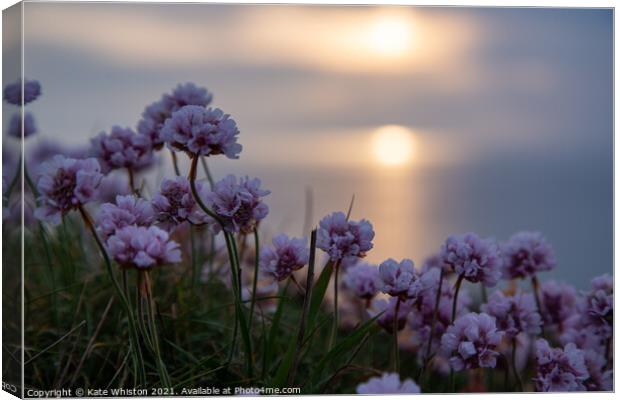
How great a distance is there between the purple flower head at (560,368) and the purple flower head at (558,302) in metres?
0.29

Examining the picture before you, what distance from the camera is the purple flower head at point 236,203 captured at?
1649 mm

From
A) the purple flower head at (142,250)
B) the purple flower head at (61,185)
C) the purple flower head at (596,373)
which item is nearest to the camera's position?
the purple flower head at (142,250)


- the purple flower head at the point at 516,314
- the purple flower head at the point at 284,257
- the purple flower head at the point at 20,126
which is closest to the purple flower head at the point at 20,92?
the purple flower head at the point at 20,126

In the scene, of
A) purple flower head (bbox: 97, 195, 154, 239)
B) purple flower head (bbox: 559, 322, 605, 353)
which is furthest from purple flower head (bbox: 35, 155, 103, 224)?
purple flower head (bbox: 559, 322, 605, 353)

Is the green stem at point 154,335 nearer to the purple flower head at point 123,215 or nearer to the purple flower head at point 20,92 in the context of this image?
the purple flower head at point 123,215

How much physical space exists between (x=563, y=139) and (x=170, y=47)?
860 mm

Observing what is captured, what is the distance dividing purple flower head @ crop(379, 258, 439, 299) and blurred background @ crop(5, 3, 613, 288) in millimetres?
321

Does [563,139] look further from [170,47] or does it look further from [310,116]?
[170,47]

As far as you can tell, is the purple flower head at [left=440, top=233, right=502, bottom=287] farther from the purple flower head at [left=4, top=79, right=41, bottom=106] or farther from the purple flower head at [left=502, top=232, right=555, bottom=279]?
the purple flower head at [left=4, top=79, right=41, bottom=106]

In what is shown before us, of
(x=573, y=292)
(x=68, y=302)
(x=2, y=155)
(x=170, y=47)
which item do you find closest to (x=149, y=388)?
(x=68, y=302)

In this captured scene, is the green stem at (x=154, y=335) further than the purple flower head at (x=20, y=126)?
No

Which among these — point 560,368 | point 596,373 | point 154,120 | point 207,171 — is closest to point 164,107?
point 154,120

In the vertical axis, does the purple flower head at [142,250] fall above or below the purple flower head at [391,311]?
above

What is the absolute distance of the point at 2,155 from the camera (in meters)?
2.01
